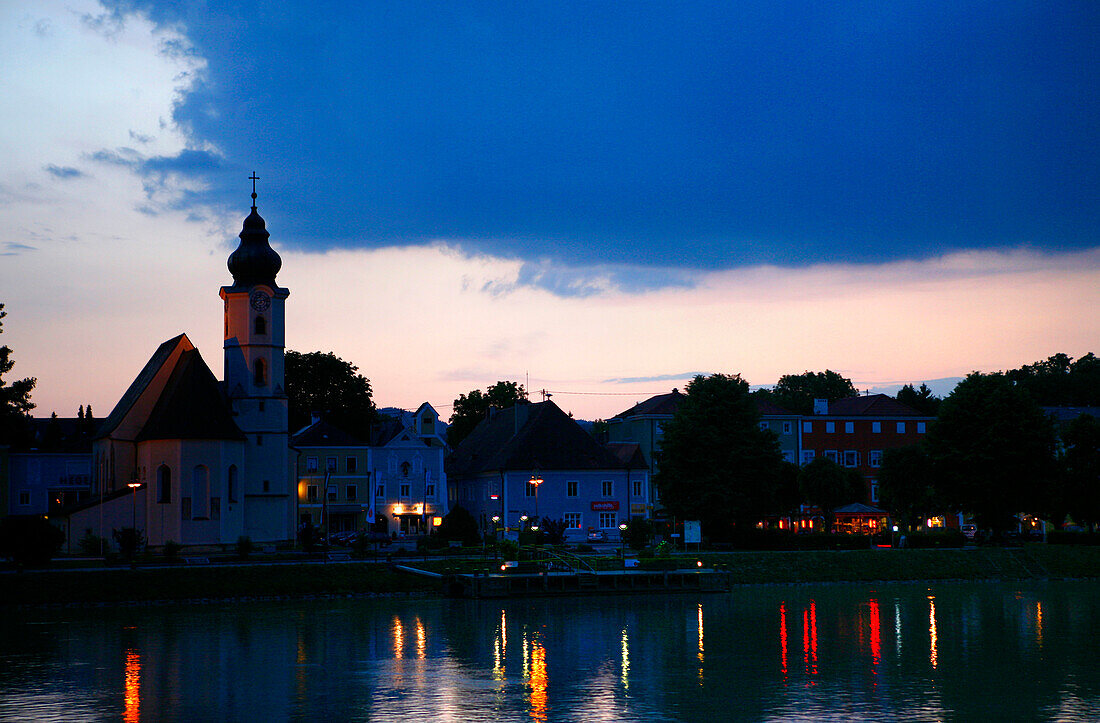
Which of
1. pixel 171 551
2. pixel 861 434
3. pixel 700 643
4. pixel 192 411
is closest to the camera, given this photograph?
pixel 700 643

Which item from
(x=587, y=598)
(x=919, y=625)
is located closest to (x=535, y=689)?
(x=919, y=625)

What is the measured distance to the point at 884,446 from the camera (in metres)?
115

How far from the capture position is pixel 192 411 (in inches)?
2911

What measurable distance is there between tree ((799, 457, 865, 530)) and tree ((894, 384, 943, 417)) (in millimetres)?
66073

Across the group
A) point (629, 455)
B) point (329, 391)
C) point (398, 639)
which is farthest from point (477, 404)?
point (398, 639)

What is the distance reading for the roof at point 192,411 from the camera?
240 ft

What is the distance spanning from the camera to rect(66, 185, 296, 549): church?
72.3 m

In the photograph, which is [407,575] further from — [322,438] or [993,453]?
[993,453]

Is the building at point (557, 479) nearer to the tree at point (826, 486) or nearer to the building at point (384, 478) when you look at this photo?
the building at point (384, 478)

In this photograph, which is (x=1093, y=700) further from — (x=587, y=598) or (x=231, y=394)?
(x=231, y=394)

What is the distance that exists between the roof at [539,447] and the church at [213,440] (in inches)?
730

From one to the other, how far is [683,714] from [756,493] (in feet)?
169

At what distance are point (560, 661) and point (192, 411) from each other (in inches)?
1683

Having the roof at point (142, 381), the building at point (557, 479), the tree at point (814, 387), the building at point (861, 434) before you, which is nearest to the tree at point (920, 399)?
the tree at point (814, 387)
